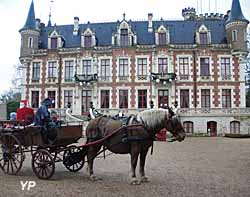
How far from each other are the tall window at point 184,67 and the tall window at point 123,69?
17.6 feet

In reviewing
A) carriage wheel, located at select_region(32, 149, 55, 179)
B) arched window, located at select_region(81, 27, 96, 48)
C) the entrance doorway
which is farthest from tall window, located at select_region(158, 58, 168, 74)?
carriage wheel, located at select_region(32, 149, 55, 179)

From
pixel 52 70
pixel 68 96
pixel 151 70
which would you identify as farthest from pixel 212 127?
pixel 52 70

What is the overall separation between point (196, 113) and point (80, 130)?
20.8m

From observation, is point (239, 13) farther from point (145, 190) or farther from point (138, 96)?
point (145, 190)

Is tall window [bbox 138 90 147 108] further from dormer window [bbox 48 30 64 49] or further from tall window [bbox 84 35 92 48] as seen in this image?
dormer window [bbox 48 30 64 49]

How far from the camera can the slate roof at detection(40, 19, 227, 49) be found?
30.1 metres

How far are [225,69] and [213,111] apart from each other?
4.44 m

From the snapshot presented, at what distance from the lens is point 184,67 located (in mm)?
28469

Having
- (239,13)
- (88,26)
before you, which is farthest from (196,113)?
(88,26)

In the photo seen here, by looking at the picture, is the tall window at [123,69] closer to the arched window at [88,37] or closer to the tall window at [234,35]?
the arched window at [88,37]

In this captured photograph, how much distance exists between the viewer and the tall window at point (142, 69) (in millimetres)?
28312

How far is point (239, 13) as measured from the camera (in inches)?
1149

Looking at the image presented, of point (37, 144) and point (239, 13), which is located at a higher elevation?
point (239, 13)

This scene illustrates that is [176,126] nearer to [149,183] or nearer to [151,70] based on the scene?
[149,183]
